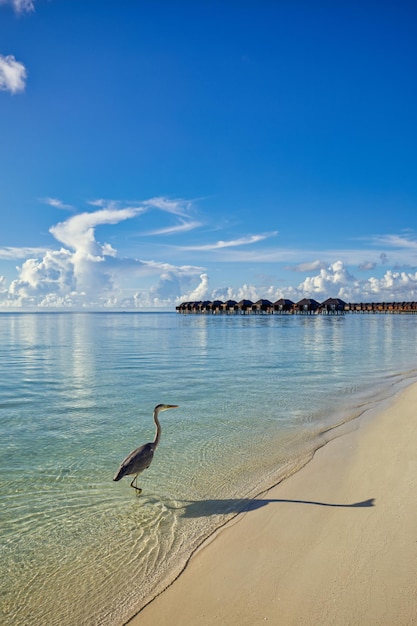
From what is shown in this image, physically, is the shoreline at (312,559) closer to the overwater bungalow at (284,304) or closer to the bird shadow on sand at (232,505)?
the bird shadow on sand at (232,505)

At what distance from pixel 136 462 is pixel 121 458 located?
229 centimetres

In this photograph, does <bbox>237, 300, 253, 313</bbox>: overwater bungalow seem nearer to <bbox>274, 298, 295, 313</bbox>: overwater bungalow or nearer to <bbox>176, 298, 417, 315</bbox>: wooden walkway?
<bbox>176, 298, 417, 315</bbox>: wooden walkway

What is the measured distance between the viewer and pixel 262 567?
14.8 feet

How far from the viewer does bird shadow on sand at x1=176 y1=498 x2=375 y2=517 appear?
586 cm

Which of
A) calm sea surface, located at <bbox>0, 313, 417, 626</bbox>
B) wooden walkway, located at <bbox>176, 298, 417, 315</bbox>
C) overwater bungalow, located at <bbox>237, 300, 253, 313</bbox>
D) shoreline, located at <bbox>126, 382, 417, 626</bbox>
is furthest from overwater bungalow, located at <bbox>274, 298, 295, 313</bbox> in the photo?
shoreline, located at <bbox>126, 382, 417, 626</bbox>

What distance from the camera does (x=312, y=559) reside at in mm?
4582

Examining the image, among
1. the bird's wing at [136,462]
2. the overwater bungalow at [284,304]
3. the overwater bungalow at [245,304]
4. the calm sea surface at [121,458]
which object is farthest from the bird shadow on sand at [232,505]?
the overwater bungalow at [245,304]

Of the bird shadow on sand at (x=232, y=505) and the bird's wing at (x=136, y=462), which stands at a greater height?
the bird's wing at (x=136, y=462)

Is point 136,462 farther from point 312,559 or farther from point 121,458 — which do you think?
point 312,559

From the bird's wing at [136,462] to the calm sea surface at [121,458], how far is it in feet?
1.73

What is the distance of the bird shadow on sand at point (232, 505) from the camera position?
5.86 meters

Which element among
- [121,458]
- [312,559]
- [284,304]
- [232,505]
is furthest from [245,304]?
[312,559]

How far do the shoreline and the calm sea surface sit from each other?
Answer: 368 mm

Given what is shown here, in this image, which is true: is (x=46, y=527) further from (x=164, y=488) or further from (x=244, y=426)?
(x=244, y=426)
